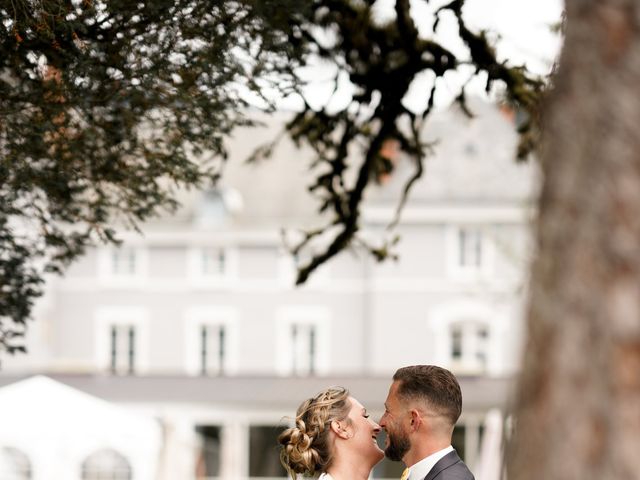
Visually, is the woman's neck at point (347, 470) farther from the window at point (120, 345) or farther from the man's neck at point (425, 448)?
the window at point (120, 345)

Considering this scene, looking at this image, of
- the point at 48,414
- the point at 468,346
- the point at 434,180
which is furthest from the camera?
the point at 434,180

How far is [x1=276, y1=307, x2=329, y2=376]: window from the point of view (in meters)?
39.9

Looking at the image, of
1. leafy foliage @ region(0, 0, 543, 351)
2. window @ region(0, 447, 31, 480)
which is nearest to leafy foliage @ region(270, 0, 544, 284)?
leafy foliage @ region(0, 0, 543, 351)

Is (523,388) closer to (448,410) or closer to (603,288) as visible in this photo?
(603,288)

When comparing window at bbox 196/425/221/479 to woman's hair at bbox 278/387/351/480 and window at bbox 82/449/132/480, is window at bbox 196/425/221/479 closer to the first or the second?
window at bbox 82/449/132/480

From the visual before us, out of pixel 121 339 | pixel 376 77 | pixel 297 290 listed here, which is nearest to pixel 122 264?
pixel 121 339

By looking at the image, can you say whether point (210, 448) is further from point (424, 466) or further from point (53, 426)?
point (424, 466)

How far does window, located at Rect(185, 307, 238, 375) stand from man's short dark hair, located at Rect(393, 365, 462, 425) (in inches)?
1446

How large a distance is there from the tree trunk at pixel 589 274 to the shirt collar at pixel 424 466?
2.04 meters

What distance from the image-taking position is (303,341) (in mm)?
40500

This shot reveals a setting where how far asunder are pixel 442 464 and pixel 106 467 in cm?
2806

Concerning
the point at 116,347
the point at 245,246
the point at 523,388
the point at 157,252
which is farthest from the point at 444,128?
the point at 523,388

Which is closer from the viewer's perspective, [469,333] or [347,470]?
[347,470]

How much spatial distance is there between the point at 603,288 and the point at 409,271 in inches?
1493
